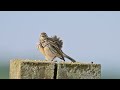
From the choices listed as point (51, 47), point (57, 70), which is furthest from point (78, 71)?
point (51, 47)

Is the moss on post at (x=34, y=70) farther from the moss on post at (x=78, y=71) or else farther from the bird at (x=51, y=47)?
the bird at (x=51, y=47)

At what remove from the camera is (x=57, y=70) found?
1.79 metres

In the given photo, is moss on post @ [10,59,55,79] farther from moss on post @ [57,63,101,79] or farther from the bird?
the bird

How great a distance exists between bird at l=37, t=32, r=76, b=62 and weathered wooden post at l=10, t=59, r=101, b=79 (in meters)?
3.81

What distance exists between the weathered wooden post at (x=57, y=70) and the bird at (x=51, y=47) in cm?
381

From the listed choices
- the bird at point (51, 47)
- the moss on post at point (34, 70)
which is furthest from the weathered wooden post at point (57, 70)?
the bird at point (51, 47)

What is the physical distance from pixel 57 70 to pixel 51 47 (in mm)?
4026

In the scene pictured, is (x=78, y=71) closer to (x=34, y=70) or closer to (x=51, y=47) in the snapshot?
(x=34, y=70)

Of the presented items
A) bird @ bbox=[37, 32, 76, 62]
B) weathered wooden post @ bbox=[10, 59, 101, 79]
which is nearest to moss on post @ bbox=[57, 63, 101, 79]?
weathered wooden post @ bbox=[10, 59, 101, 79]

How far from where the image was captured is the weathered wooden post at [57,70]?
1.71 meters
